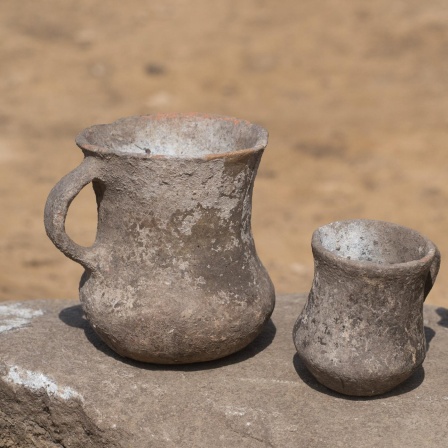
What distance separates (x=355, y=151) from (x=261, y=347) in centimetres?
577

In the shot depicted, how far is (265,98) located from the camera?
34.4 feet

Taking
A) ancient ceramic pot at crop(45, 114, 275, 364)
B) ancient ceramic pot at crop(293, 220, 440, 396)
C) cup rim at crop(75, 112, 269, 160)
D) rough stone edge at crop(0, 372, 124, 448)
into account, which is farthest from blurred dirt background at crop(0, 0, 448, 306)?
ancient ceramic pot at crop(293, 220, 440, 396)

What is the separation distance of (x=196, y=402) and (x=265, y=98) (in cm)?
763

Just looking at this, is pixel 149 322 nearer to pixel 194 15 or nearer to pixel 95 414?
pixel 95 414

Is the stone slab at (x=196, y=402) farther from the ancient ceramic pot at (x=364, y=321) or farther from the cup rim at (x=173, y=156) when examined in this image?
the cup rim at (x=173, y=156)

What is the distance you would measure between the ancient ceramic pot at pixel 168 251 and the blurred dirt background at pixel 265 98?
3.36 m

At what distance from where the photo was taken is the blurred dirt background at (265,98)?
25.3 ft

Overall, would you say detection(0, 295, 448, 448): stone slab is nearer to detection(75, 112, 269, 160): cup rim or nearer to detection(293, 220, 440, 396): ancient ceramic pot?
detection(293, 220, 440, 396): ancient ceramic pot

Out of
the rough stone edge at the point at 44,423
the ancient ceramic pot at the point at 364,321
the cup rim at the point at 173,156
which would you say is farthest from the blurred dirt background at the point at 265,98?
the ancient ceramic pot at the point at 364,321

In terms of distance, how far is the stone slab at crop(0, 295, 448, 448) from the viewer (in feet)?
9.87

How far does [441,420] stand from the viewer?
303 centimetres

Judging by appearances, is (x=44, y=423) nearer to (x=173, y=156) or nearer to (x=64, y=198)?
(x=64, y=198)

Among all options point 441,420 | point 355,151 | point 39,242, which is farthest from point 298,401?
point 355,151

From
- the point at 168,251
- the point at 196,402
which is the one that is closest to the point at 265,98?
the point at 168,251
